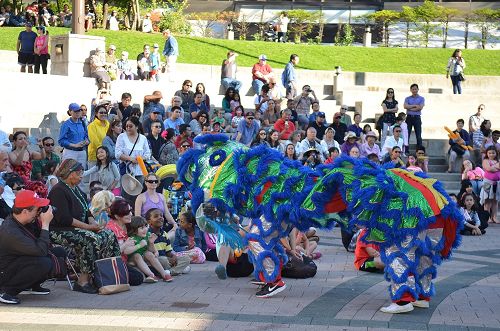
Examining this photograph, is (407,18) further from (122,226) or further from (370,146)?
(122,226)

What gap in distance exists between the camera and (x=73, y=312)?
32.9 feet

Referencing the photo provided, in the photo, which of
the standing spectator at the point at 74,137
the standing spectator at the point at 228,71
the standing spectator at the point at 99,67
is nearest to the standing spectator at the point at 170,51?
the standing spectator at the point at 228,71

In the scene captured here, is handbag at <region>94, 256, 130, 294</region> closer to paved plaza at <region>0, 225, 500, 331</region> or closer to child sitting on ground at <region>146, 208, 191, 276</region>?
paved plaza at <region>0, 225, 500, 331</region>

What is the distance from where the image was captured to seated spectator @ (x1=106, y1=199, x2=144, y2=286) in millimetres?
11883

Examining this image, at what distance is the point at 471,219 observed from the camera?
58.7ft

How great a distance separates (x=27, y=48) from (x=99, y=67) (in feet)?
8.14

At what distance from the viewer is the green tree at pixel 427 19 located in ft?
146

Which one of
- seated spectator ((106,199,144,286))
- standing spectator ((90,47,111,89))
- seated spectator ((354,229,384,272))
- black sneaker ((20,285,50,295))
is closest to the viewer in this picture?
black sneaker ((20,285,50,295))

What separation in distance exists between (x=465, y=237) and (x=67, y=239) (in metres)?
8.71

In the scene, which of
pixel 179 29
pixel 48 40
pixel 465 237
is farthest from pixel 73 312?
pixel 179 29

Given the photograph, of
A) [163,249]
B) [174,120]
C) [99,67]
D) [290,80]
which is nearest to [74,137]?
[174,120]

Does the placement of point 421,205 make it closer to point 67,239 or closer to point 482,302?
point 482,302

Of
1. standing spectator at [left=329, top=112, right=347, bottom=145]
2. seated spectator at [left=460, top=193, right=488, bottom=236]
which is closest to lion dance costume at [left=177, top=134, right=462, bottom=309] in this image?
seated spectator at [left=460, top=193, right=488, bottom=236]

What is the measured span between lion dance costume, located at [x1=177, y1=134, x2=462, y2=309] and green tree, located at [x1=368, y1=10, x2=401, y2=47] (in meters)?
34.8
